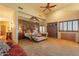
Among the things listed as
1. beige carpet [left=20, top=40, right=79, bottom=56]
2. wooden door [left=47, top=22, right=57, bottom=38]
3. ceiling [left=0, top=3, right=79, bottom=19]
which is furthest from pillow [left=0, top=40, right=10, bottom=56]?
wooden door [left=47, top=22, right=57, bottom=38]

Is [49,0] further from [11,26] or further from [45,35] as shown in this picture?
[11,26]

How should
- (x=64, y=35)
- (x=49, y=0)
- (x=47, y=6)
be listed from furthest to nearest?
(x=64, y=35)
(x=47, y=6)
(x=49, y=0)

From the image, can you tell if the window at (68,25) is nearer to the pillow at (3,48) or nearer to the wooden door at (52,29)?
the wooden door at (52,29)

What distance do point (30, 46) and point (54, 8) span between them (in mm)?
1001

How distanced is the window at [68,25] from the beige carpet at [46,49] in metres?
0.41

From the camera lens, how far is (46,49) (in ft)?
7.25

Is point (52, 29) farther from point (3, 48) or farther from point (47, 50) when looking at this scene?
point (3, 48)

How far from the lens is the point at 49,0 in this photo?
2.04 metres

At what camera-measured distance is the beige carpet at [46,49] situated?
6.92 feet

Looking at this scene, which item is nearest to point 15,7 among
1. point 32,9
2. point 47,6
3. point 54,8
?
point 32,9

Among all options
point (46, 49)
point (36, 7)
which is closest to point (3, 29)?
point (36, 7)

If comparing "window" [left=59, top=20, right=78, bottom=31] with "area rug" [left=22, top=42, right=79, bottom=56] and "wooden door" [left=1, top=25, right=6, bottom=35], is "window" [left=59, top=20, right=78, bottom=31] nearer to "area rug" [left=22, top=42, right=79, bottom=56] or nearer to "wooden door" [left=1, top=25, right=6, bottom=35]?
"area rug" [left=22, top=42, right=79, bottom=56]

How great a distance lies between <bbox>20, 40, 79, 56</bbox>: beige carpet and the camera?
211 cm

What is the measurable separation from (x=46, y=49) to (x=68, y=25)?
2.42 ft
